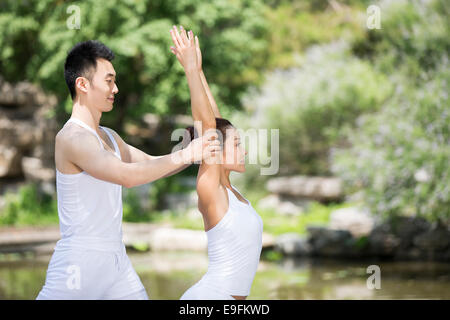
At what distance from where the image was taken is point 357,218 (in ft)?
43.0

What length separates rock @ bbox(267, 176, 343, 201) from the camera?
16.2 meters

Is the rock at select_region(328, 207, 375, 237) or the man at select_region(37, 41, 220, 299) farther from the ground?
the rock at select_region(328, 207, 375, 237)

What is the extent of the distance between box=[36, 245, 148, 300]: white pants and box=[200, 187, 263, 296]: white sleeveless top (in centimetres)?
44

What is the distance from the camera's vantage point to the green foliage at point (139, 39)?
16.8 meters

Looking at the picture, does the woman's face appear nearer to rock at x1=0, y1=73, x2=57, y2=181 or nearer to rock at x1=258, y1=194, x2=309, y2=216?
rock at x1=258, y1=194, x2=309, y2=216

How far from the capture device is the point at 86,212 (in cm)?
289

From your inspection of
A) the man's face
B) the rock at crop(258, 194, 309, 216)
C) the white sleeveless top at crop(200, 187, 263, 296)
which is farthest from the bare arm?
the rock at crop(258, 194, 309, 216)

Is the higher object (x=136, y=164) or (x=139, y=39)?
(x=139, y=39)

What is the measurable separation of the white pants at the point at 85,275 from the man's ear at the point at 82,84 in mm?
826

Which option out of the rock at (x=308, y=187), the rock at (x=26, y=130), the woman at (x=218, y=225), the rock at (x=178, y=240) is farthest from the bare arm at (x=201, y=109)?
the rock at (x=26, y=130)

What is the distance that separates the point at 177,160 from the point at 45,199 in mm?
17606

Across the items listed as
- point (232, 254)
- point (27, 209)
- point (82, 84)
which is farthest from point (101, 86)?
point (27, 209)

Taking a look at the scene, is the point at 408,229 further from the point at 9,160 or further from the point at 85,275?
the point at 9,160

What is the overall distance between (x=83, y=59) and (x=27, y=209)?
16262 mm
